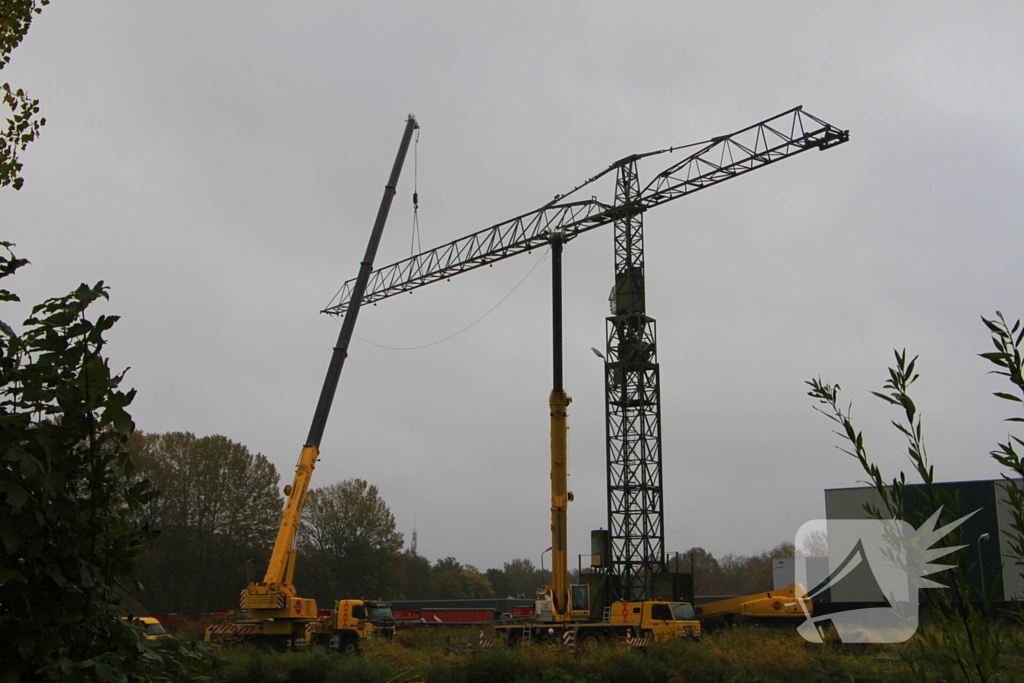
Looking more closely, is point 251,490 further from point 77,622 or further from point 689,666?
point 77,622

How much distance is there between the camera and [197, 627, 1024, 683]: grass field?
15930 mm

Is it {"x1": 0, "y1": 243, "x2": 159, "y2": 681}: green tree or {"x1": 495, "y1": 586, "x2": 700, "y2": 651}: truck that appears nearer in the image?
{"x1": 0, "y1": 243, "x2": 159, "y2": 681}: green tree

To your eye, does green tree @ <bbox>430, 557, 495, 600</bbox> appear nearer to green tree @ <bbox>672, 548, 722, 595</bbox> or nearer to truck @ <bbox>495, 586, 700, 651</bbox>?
green tree @ <bbox>672, 548, 722, 595</bbox>

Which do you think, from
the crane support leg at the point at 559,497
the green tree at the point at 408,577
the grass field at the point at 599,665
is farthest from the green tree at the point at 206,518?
the grass field at the point at 599,665

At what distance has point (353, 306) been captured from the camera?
102ft

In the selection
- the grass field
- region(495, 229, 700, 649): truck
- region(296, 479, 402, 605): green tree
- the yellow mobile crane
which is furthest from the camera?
region(296, 479, 402, 605): green tree

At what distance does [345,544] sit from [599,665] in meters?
48.7

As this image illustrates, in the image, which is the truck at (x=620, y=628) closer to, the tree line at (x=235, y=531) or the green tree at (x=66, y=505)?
the green tree at (x=66, y=505)

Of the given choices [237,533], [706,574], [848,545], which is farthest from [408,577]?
[848,545]

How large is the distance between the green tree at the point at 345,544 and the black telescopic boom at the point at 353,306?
34.0m

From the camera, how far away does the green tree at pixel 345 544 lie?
196ft

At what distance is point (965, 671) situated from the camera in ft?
9.43

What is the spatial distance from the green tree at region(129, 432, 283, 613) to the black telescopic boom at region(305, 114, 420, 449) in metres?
28.0

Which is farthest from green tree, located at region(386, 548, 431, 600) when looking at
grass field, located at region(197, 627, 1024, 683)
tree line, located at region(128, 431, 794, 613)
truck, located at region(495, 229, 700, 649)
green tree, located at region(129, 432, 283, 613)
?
grass field, located at region(197, 627, 1024, 683)
